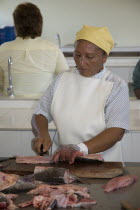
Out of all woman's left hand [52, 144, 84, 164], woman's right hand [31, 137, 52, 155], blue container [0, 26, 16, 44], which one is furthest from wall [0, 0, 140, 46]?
woman's left hand [52, 144, 84, 164]

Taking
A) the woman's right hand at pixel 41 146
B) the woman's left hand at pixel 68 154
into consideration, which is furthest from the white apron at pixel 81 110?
the woman's left hand at pixel 68 154

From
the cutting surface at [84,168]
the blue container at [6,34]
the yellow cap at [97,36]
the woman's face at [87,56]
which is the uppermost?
the yellow cap at [97,36]

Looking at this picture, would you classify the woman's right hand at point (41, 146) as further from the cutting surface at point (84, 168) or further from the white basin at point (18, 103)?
the white basin at point (18, 103)

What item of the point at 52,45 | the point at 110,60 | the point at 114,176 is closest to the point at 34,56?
the point at 52,45

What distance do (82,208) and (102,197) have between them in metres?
0.13

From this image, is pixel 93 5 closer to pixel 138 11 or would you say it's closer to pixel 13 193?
pixel 138 11

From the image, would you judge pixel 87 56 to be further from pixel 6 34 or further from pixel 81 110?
pixel 6 34

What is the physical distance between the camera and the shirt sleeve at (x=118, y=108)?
2.37m

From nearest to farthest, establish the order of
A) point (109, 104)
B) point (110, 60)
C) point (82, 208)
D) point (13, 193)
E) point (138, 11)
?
point (82, 208) → point (13, 193) → point (109, 104) → point (110, 60) → point (138, 11)

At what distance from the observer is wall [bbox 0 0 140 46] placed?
634 centimetres

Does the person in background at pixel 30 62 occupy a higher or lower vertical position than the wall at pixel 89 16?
higher

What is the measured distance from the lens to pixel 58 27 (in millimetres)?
6477

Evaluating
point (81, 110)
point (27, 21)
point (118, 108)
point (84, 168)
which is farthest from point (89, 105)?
point (27, 21)

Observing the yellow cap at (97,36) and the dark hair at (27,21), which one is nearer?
the yellow cap at (97,36)
